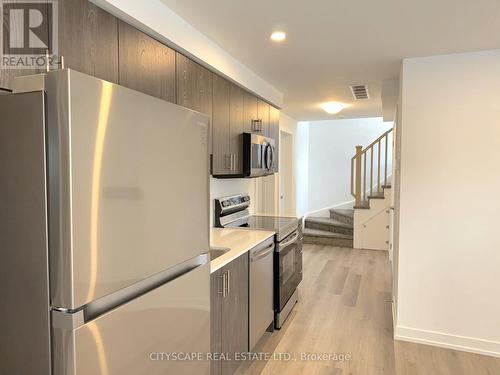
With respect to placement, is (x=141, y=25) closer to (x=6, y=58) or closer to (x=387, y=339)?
(x=6, y=58)

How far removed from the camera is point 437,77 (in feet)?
8.97

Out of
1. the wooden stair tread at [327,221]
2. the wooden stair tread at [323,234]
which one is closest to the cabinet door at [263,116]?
the wooden stair tread at [323,234]

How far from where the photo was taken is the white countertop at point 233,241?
6.80 feet

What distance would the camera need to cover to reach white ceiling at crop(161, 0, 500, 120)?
1.92 meters

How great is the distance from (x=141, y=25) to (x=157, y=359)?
1.55 meters

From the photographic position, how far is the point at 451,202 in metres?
2.74

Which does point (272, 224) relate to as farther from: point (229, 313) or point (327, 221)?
point (327, 221)

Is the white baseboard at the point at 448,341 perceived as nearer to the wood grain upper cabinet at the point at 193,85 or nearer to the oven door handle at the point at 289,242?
the oven door handle at the point at 289,242

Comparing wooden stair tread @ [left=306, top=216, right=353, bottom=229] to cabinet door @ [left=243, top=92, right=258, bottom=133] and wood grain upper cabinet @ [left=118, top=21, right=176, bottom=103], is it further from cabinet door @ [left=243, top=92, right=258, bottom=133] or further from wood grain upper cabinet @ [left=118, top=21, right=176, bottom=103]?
wood grain upper cabinet @ [left=118, top=21, right=176, bottom=103]

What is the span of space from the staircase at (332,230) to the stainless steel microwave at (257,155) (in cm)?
321

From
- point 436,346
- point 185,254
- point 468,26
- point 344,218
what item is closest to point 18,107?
point 185,254

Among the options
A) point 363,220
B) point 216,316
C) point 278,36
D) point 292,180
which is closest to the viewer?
point 216,316

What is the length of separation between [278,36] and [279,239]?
159 centimetres

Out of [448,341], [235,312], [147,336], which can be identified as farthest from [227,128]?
[448,341]
